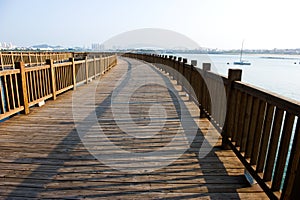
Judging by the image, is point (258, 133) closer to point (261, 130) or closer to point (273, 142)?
point (261, 130)

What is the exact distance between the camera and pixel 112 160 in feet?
9.91

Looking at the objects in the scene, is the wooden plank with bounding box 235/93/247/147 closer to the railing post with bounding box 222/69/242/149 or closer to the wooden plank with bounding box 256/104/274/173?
the railing post with bounding box 222/69/242/149

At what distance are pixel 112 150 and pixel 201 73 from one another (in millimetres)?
2589

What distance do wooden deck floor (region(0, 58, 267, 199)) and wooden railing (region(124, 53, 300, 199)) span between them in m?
0.29

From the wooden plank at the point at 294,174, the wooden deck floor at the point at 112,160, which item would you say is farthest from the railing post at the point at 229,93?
the wooden plank at the point at 294,174

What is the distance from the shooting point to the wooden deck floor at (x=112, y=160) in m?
2.38

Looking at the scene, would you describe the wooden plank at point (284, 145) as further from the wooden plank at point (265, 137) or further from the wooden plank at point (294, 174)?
the wooden plank at point (265, 137)

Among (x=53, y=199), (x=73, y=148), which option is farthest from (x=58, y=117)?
(x=53, y=199)

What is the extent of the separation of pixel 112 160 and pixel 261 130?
1.92 m

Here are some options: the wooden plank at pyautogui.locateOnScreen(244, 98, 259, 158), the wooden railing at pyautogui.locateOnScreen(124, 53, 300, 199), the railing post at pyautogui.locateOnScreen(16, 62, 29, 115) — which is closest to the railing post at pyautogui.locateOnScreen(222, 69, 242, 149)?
the wooden railing at pyautogui.locateOnScreen(124, 53, 300, 199)

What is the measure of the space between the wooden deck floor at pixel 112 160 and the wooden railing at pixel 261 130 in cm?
29

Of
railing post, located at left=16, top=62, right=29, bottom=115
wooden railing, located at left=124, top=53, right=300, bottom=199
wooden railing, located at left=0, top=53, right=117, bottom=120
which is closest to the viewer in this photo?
wooden railing, located at left=124, top=53, right=300, bottom=199

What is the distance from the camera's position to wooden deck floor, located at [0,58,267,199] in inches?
93.6

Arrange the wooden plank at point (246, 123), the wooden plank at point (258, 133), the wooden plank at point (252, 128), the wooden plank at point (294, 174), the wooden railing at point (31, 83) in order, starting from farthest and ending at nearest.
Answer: the wooden railing at point (31, 83)
the wooden plank at point (246, 123)
the wooden plank at point (252, 128)
the wooden plank at point (258, 133)
the wooden plank at point (294, 174)
